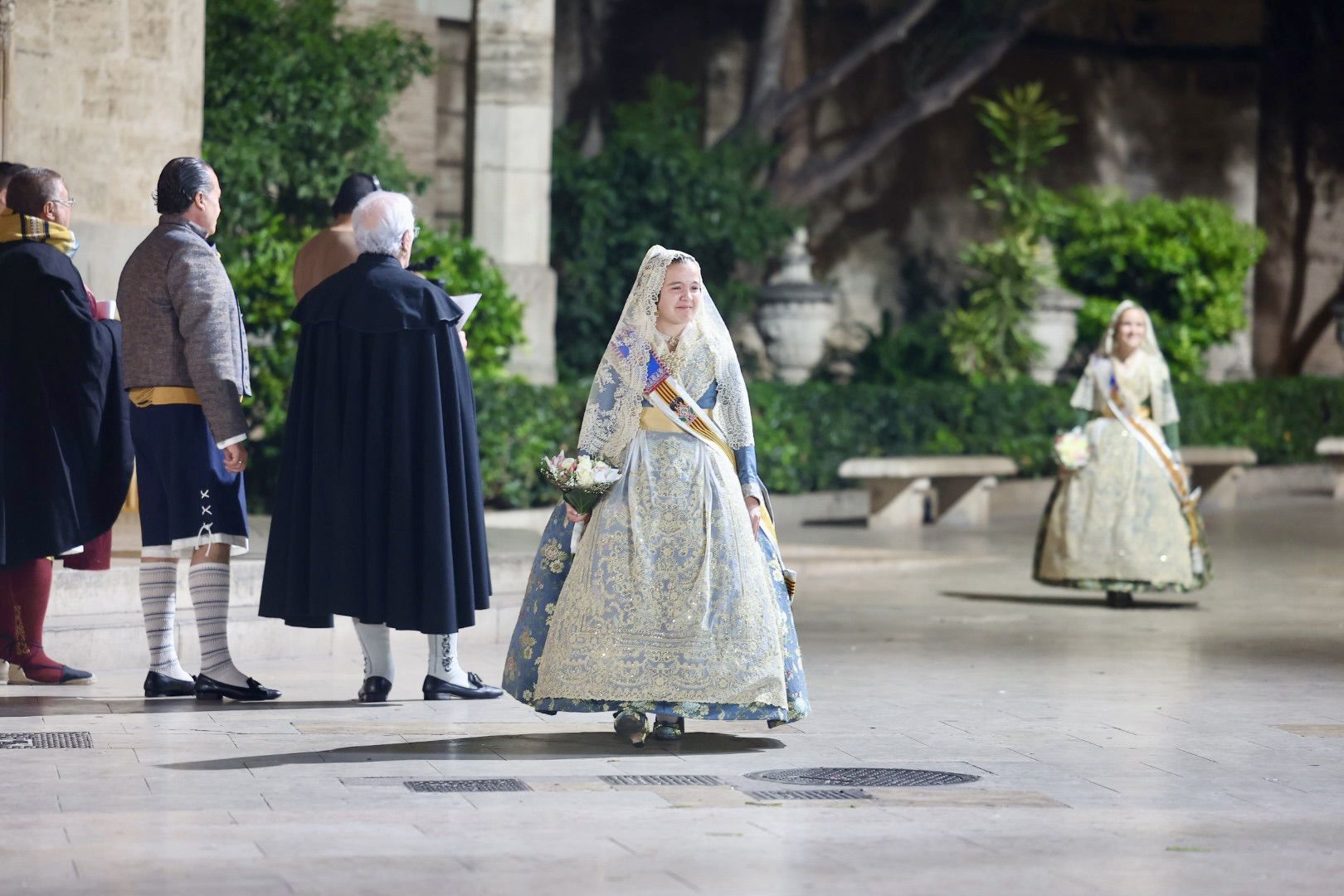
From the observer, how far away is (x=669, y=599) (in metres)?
6.64

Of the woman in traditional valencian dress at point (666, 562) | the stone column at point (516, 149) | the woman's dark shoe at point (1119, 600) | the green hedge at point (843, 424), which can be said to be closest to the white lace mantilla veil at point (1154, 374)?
the woman's dark shoe at point (1119, 600)

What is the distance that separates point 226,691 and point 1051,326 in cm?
1564

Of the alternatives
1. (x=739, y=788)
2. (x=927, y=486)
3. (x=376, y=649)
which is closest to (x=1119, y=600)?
(x=376, y=649)

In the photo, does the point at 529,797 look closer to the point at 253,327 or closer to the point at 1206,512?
the point at 253,327

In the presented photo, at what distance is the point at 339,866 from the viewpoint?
481 centimetres

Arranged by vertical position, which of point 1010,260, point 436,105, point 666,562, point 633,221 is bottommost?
point 666,562

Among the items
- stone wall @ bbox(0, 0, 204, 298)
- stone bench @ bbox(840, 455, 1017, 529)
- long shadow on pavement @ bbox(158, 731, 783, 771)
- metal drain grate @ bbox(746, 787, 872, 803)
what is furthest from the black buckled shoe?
stone bench @ bbox(840, 455, 1017, 529)

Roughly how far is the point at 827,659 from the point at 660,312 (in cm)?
285

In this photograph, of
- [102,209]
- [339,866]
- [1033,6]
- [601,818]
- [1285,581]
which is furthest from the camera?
[1033,6]

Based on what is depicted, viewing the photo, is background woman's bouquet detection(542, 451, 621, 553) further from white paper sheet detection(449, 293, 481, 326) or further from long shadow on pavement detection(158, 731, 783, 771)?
white paper sheet detection(449, 293, 481, 326)

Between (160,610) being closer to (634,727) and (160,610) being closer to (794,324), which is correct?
(634,727)

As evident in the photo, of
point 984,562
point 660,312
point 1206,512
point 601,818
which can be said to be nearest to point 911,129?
point 1206,512

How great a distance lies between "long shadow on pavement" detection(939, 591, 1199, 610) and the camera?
12.1 metres

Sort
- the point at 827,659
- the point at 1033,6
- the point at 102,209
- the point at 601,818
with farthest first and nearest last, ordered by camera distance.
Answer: the point at 1033,6, the point at 102,209, the point at 827,659, the point at 601,818
